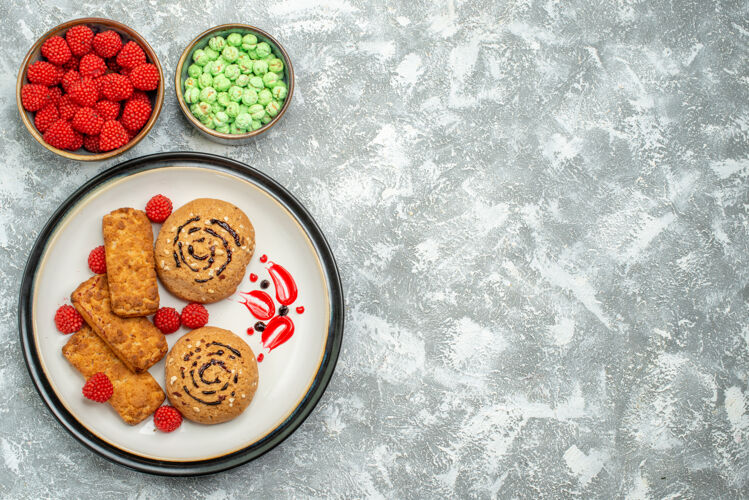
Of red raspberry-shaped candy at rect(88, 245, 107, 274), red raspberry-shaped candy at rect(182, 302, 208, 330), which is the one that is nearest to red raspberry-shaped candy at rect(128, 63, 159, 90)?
red raspberry-shaped candy at rect(88, 245, 107, 274)

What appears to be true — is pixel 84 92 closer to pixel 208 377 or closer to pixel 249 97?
pixel 249 97

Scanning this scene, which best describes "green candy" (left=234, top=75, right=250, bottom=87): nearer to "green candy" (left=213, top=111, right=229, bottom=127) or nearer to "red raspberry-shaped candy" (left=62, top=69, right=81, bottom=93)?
"green candy" (left=213, top=111, right=229, bottom=127)

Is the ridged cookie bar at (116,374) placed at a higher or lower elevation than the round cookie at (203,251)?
lower

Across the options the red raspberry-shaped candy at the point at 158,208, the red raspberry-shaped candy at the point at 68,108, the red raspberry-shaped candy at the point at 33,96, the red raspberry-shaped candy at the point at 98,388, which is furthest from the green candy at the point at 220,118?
the red raspberry-shaped candy at the point at 98,388

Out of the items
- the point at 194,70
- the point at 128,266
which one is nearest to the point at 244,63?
the point at 194,70

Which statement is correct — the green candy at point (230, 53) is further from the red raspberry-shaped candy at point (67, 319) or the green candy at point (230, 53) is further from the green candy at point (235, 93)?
the red raspberry-shaped candy at point (67, 319)

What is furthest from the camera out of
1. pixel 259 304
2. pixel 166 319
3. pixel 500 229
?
pixel 500 229
